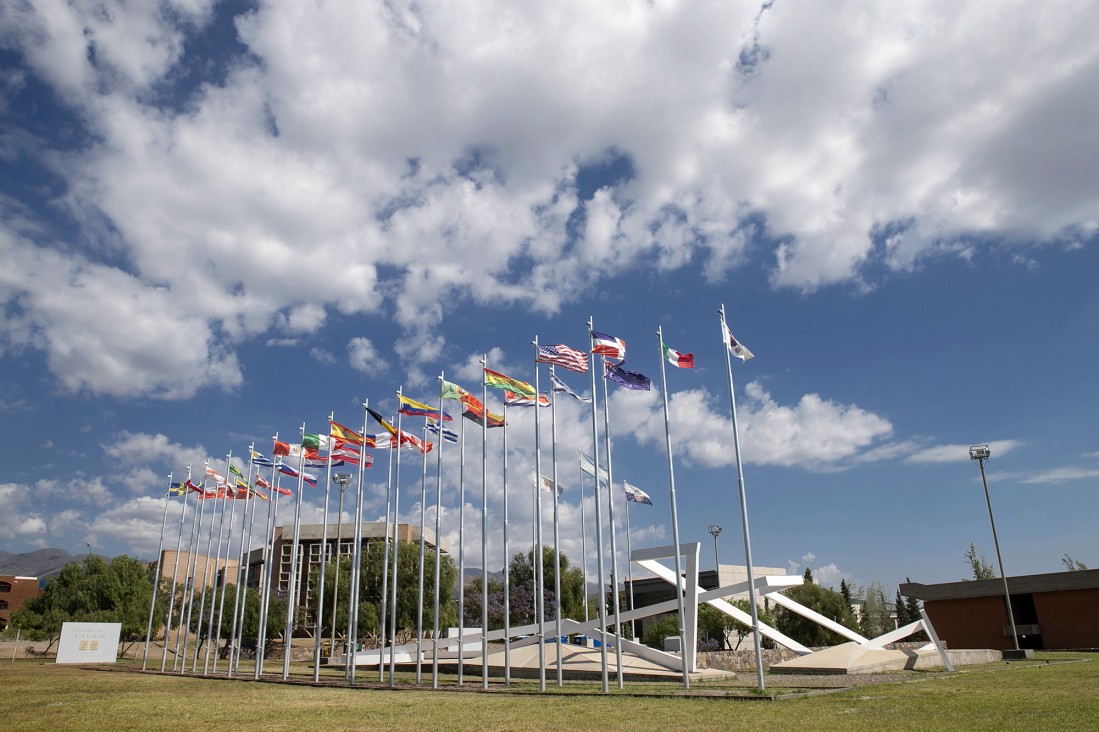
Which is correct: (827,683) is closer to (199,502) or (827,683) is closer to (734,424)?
(734,424)

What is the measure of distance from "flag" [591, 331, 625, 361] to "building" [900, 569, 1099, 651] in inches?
1695

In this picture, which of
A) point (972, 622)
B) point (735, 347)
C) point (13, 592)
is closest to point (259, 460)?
point (735, 347)

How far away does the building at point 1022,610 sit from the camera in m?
51.9

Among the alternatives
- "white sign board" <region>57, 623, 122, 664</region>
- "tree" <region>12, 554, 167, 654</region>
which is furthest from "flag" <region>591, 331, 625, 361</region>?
"tree" <region>12, 554, 167, 654</region>

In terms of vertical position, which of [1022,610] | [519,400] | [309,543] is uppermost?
[309,543]

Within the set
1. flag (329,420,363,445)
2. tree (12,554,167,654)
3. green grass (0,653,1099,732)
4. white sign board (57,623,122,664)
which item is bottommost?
green grass (0,653,1099,732)

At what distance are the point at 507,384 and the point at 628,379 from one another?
4846 mm

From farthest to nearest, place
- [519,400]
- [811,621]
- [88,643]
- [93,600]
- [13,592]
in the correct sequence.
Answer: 1. [13,592]
2. [93,600]
3. [811,621]
4. [88,643]
5. [519,400]

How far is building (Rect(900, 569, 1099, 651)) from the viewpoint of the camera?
5191 centimetres

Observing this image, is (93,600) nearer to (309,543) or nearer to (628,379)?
(309,543)

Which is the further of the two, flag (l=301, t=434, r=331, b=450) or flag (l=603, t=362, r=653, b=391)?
flag (l=301, t=434, r=331, b=450)

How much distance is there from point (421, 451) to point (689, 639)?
13.4m

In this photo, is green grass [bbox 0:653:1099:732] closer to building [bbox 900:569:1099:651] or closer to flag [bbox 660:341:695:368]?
flag [bbox 660:341:695:368]

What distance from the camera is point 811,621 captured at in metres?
61.2
